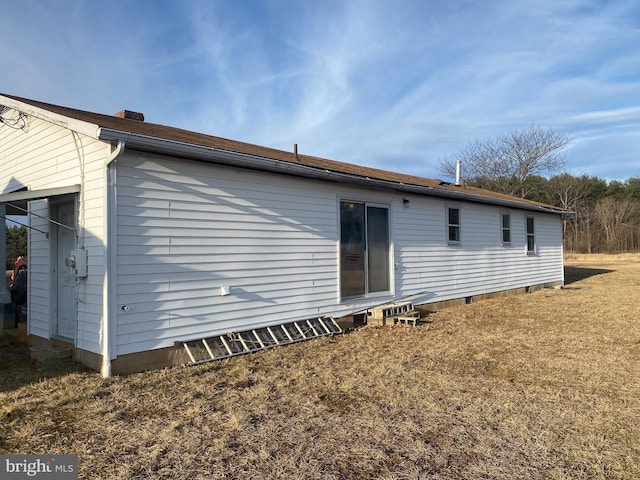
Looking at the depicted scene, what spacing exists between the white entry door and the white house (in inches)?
1.0

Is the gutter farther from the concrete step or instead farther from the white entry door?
the concrete step

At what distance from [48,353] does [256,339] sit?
8.99 feet

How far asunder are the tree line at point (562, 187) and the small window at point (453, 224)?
23.5 meters

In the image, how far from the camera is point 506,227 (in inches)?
503

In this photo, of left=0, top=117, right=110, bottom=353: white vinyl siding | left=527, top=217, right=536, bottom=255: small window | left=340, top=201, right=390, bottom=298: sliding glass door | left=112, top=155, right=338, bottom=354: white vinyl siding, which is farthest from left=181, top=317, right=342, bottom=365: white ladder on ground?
left=527, top=217, right=536, bottom=255: small window

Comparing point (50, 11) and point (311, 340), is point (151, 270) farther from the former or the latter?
point (50, 11)

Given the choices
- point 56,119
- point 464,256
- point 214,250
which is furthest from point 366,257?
point 56,119

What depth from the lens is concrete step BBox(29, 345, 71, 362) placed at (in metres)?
5.36

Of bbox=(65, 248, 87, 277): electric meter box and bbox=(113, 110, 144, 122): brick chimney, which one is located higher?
bbox=(113, 110, 144, 122): brick chimney

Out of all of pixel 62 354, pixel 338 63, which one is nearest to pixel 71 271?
pixel 62 354

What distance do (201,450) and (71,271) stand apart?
158 inches

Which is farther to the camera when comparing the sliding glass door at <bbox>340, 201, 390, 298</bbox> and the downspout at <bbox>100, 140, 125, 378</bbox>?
the sliding glass door at <bbox>340, 201, 390, 298</bbox>

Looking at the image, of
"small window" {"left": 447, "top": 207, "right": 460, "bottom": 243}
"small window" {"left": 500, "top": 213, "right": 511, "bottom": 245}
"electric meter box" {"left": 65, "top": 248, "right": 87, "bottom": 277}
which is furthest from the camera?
"small window" {"left": 500, "top": 213, "right": 511, "bottom": 245}

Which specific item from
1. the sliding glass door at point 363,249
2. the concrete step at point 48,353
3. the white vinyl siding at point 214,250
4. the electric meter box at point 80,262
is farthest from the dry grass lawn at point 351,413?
the sliding glass door at point 363,249
